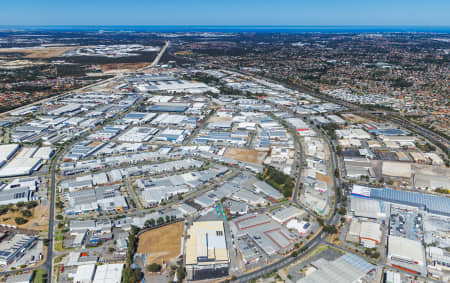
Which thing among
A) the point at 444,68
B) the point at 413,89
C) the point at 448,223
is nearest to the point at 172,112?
the point at 448,223

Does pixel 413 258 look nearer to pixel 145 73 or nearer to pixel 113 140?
pixel 113 140

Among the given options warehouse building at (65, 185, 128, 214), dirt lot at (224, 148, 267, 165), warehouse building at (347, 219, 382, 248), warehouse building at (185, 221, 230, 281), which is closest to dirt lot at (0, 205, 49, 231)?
warehouse building at (65, 185, 128, 214)

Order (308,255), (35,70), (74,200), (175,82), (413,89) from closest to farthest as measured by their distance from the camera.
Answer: (308,255)
(74,200)
(413,89)
(175,82)
(35,70)

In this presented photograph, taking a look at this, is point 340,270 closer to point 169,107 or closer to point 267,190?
point 267,190

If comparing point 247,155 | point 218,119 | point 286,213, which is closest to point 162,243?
point 286,213

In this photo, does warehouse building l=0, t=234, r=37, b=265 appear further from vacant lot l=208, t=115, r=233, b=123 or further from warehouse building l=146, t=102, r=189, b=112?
warehouse building l=146, t=102, r=189, b=112

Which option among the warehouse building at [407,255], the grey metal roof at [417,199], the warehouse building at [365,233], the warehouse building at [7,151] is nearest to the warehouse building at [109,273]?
the warehouse building at [365,233]
